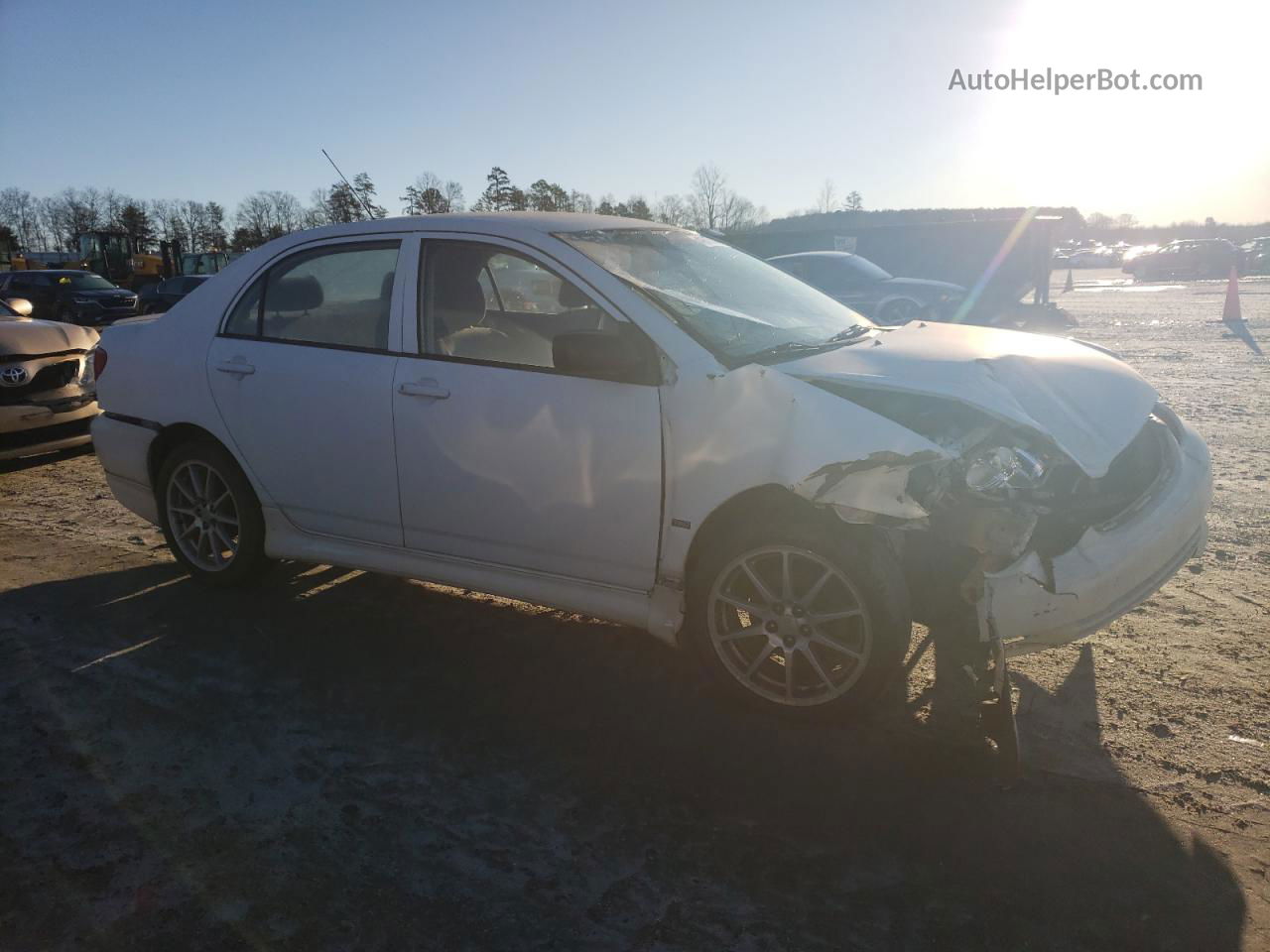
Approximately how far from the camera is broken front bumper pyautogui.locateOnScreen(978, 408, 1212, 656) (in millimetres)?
2898

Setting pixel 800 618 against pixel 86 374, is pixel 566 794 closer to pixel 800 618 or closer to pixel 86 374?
pixel 800 618

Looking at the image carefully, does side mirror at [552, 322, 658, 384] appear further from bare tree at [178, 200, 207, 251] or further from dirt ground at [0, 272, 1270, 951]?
bare tree at [178, 200, 207, 251]

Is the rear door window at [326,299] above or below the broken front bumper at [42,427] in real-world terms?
above

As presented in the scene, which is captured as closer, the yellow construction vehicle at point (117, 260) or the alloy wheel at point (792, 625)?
the alloy wheel at point (792, 625)

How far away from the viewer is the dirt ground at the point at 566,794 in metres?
2.31

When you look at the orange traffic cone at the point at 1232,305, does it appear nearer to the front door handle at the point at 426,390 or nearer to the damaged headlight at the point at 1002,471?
the damaged headlight at the point at 1002,471

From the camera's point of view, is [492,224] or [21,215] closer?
[492,224]

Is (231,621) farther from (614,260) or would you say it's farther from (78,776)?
(614,260)

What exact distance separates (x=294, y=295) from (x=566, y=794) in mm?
2653

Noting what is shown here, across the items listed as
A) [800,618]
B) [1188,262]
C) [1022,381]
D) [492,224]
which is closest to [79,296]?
[492,224]

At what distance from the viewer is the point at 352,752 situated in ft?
10.2

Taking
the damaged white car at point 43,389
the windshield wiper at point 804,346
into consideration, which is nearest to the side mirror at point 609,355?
the windshield wiper at point 804,346

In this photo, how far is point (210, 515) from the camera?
4.48m

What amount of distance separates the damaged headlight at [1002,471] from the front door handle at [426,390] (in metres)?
1.95
